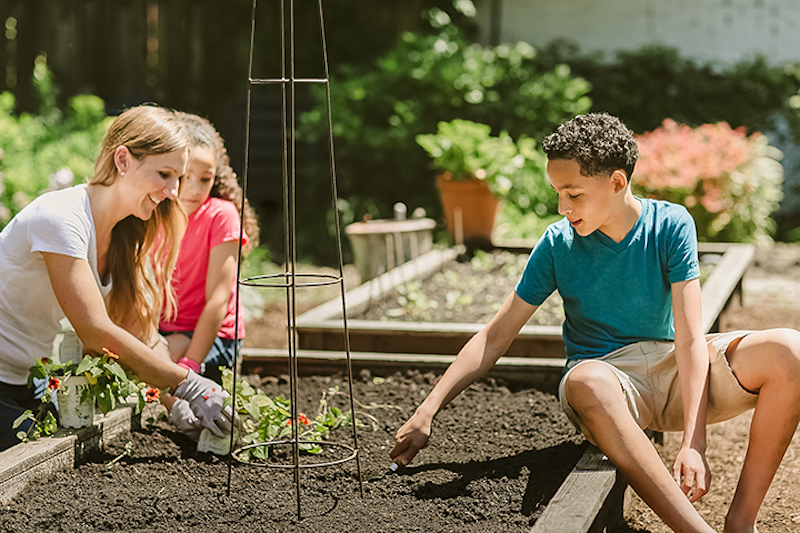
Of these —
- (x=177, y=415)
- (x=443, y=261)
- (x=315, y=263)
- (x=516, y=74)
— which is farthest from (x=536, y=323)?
(x=516, y=74)

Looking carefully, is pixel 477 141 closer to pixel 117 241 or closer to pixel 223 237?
pixel 223 237

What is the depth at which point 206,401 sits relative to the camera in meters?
2.33

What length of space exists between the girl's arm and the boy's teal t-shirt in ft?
3.20

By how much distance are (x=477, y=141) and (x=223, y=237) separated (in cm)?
366

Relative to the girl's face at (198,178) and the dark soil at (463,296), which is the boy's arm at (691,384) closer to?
the girl's face at (198,178)

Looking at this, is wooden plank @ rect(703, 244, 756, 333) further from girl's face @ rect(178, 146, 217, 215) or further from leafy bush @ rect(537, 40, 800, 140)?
leafy bush @ rect(537, 40, 800, 140)

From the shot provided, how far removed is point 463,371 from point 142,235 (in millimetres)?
1028

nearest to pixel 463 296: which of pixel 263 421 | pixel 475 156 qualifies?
pixel 475 156

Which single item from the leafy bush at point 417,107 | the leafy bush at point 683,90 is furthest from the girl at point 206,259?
the leafy bush at point 683,90

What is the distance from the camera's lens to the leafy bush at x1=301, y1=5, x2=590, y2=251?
792 cm

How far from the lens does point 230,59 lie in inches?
352

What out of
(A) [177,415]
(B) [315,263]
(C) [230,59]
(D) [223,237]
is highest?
(C) [230,59]

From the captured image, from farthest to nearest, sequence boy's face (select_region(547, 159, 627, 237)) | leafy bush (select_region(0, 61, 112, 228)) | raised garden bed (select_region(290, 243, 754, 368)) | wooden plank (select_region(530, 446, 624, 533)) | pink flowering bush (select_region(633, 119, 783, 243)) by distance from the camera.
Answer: pink flowering bush (select_region(633, 119, 783, 243)) → leafy bush (select_region(0, 61, 112, 228)) → raised garden bed (select_region(290, 243, 754, 368)) → boy's face (select_region(547, 159, 627, 237)) → wooden plank (select_region(530, 446, 624, 533))

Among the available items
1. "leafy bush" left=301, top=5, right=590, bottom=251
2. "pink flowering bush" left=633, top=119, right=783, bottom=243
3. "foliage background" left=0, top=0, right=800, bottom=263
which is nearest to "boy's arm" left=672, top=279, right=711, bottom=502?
"pink flowering bush" left=633, top=119, right=783, bottom=243
